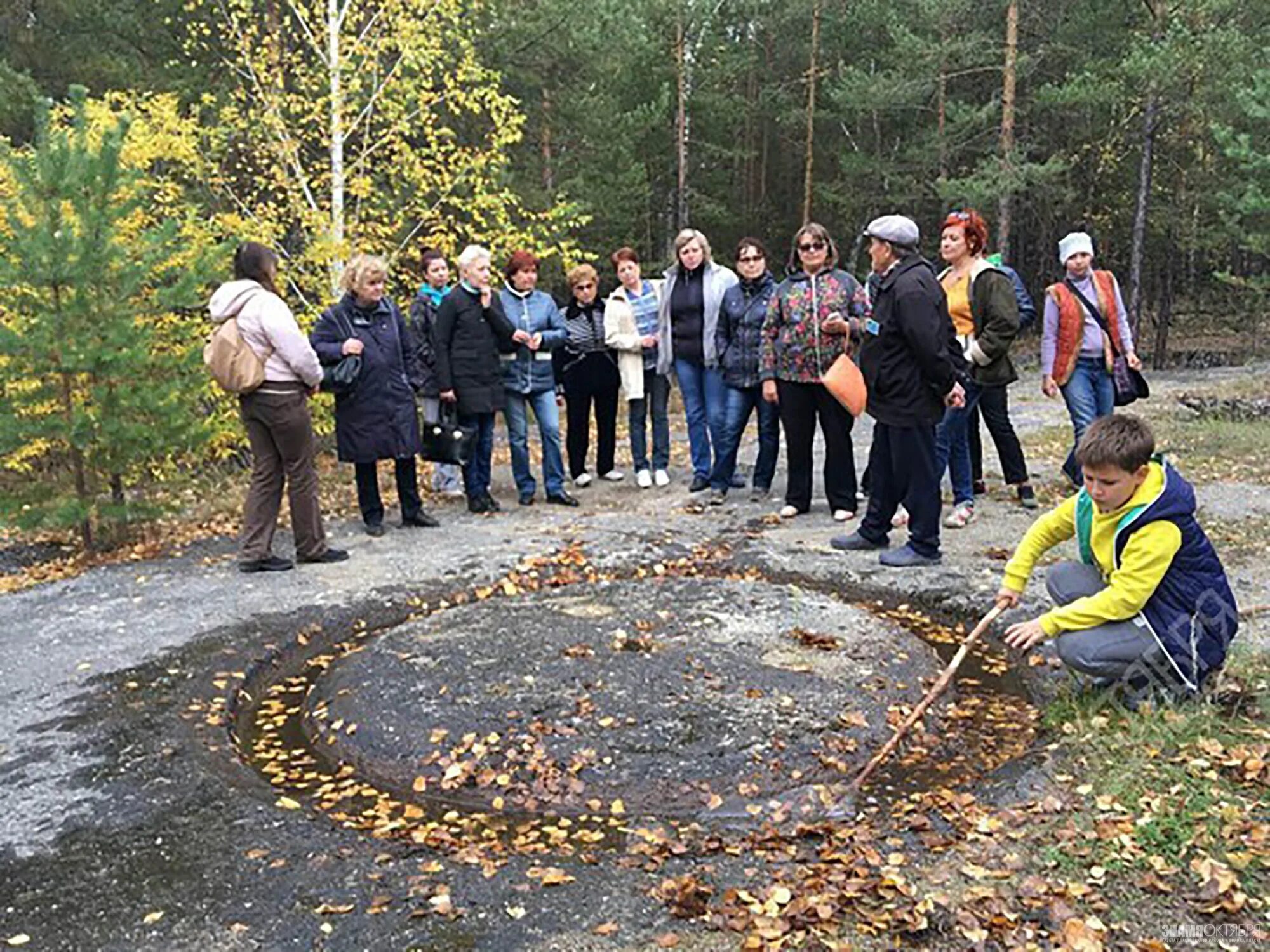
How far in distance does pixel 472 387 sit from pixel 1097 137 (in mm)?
24003

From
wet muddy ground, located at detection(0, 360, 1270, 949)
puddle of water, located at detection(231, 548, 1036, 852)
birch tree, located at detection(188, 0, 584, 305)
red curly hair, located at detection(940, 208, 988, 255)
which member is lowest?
puddle of water, located at detection(231, 548, 1036, 852)

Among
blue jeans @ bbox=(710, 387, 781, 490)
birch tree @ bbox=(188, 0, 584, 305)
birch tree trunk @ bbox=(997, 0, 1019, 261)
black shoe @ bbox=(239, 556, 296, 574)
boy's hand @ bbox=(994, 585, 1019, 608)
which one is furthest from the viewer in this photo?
birch tree trunk @ bbox=(997, 0, 1019, 261)

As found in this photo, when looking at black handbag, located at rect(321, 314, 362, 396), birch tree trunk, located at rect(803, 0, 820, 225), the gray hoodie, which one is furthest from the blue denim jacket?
birch tree trunk, located at rect(803, 0, 820, 225)

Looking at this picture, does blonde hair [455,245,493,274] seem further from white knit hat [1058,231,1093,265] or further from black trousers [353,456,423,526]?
white knit hat [1058,231,1093,265]

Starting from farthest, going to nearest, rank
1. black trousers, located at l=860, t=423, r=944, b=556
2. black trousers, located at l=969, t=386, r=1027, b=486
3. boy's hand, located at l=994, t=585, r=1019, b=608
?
black trousers, located at l=969, t=386, r=1027, b=486, black trousers, located at l=860, t=423, r=944, b=556, boy's hand, located at l=994, t=585, r=1019, b=608

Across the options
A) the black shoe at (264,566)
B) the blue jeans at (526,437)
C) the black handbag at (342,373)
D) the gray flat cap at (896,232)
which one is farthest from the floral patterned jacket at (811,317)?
the black shoe at (264,566)

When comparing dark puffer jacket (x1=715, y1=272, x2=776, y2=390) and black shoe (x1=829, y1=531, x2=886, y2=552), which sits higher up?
dark puffer jacket (x1=715, y1=272, x2=776, y2=390)

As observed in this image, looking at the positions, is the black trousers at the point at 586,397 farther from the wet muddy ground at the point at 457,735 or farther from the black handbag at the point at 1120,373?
the black handbag at the point at 1120,373

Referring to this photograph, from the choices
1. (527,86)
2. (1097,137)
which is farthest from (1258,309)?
(527,86)

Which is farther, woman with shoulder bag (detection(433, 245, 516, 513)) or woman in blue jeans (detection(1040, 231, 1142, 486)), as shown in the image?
woman with shoulder bag (detection(433, 245, 516, 513))

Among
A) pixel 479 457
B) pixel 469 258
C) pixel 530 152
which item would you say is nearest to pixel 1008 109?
pixel 530 152

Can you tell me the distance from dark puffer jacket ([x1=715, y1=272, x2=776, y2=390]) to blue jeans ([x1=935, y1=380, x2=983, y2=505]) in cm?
155

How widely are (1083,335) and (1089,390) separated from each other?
1.41 ft

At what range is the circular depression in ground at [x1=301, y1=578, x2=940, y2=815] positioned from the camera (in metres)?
3.79
